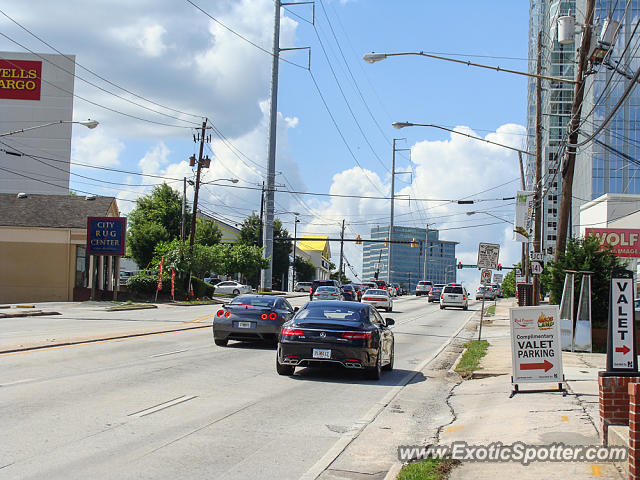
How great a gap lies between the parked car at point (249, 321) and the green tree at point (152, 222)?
5730cm

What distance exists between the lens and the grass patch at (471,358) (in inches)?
615

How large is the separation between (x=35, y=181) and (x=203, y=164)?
44.2m

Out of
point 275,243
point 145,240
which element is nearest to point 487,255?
point 145,240

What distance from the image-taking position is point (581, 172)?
358 ft

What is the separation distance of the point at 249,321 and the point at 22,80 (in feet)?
260

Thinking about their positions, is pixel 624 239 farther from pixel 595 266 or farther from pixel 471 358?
pixel 471 358

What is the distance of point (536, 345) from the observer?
1166 cm

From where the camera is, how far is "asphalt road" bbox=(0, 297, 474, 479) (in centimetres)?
691

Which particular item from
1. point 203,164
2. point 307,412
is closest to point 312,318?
point 307,412

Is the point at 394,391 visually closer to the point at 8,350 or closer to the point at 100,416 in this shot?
the point at 100,416

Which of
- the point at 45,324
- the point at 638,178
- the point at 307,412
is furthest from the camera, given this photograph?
the point at 638,178

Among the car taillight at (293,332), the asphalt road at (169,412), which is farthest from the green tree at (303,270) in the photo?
the car taillight at (293,332)

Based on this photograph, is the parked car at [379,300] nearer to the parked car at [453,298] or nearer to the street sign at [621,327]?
the parked car at [453,298]

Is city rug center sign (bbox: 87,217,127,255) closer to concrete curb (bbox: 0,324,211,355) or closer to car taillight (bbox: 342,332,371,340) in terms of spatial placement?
concrete curb (bbox: 0,324,211,355)
